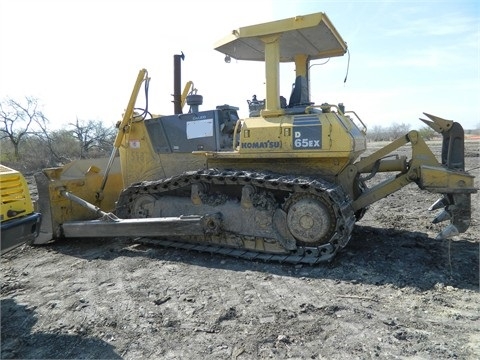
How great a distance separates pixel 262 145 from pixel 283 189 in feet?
2.26

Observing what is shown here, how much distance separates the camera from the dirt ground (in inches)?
126

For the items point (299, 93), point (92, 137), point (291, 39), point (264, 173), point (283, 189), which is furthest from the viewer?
point (92, 137)

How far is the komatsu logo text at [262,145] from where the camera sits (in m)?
5.36

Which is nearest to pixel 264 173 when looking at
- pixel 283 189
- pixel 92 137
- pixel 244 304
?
pixel 283 189

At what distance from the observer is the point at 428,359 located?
293 cm

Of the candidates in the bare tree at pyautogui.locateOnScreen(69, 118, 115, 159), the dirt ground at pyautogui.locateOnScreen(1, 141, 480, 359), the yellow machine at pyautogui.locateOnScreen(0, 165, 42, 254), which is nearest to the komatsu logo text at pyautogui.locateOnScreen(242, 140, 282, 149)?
the dirt ground at pyautogui.locateOnScreen(1, 141, 480, 359)

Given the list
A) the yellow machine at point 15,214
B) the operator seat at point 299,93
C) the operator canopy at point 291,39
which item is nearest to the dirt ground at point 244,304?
the yellow machine at point 15,214

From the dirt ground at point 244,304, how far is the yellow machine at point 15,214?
0.78 meters

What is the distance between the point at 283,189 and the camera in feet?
17.1

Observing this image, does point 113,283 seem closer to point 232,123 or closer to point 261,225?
point 261,225

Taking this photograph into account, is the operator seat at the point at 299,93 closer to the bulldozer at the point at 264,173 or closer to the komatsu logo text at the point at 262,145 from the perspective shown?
the bulldozer at the point at 264,173

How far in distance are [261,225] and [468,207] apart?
258 cm

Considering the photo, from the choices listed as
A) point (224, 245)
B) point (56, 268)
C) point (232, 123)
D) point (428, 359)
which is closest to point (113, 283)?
point (56, 268)

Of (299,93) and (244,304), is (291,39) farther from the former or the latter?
(244,304)
